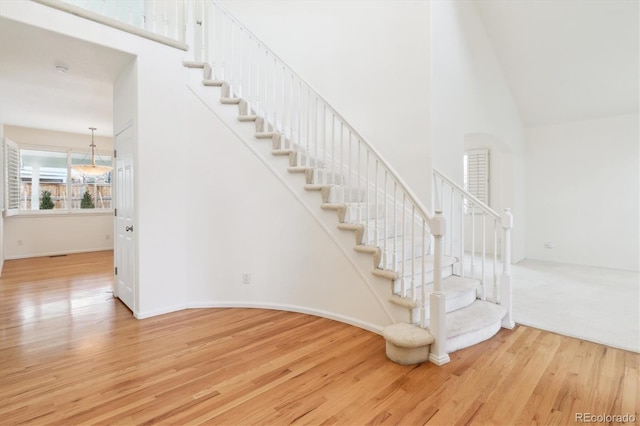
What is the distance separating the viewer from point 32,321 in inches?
131

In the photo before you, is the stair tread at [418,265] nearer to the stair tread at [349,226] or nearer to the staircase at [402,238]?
the staircase at [402,238]

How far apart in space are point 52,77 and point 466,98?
17.8ft

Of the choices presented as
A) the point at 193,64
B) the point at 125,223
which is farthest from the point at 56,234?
the point at 193,64

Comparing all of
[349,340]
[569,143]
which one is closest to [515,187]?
[569,143]

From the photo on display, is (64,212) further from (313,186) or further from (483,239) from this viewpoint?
(483,239)

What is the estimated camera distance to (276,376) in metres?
2.28

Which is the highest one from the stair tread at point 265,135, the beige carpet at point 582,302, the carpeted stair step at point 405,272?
the stair tread at point 265,135

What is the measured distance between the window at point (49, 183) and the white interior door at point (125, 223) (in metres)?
4.08

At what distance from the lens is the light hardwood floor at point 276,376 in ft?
6.19

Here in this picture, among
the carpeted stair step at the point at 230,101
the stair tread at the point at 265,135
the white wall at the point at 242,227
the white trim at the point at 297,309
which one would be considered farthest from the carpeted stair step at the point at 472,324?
the carpeted stair step at the point at 230,101

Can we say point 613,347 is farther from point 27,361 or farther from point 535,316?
point 27,361

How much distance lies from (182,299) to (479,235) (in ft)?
20.6

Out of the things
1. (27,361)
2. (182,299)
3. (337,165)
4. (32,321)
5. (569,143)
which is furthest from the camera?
(569,143)
